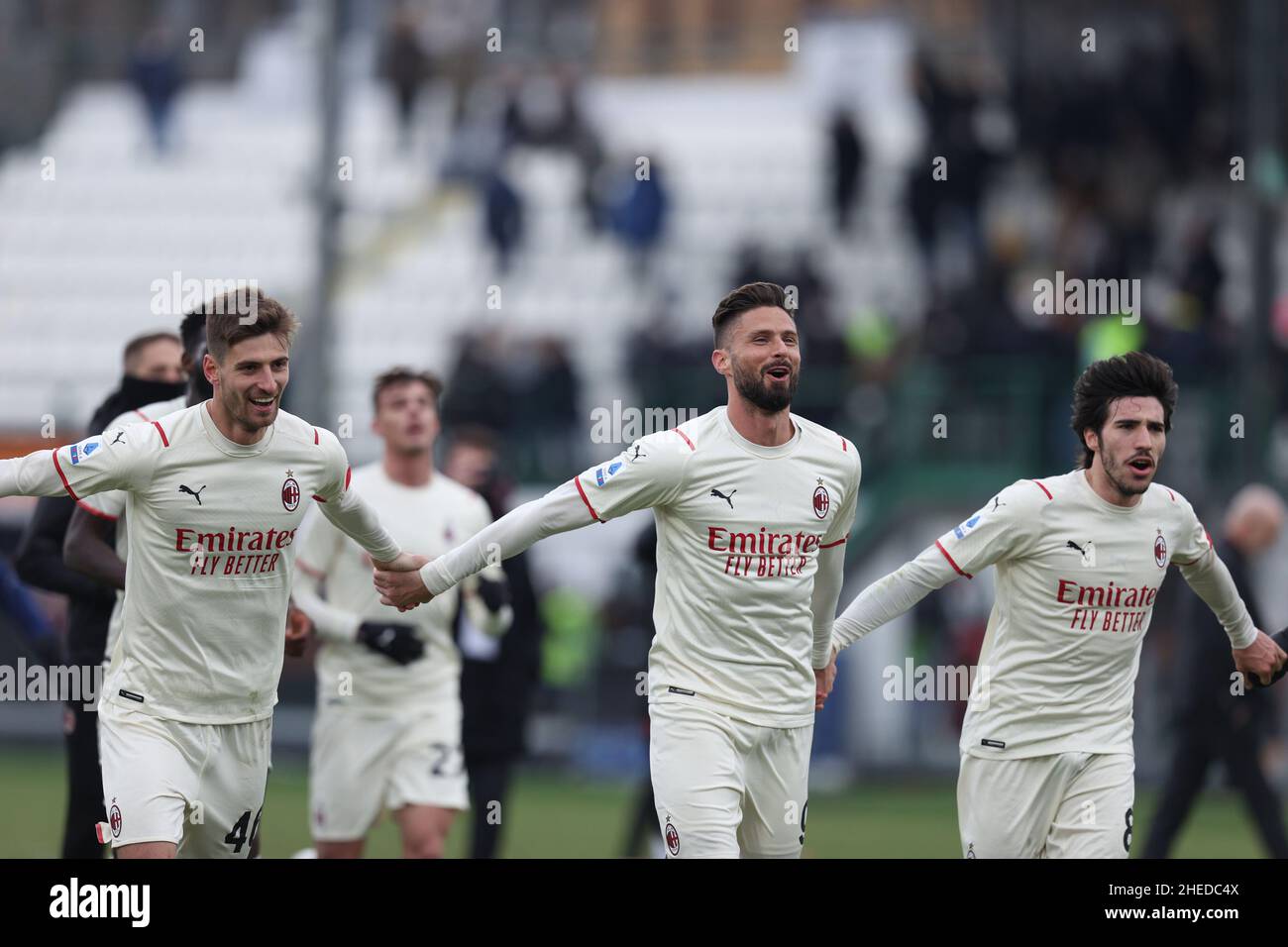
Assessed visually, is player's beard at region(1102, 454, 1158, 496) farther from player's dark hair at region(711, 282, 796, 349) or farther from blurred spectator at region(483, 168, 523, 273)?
blurred spectator at region(483, 168, 523, 273)

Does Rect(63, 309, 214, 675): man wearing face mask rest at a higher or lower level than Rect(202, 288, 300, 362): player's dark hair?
lower

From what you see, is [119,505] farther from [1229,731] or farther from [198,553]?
[1229,731]

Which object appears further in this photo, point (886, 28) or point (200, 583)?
point (886, 28)

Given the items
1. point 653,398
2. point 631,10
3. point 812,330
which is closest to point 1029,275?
point 812,330

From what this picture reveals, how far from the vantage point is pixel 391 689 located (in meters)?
8.95

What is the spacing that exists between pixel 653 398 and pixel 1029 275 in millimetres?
5124

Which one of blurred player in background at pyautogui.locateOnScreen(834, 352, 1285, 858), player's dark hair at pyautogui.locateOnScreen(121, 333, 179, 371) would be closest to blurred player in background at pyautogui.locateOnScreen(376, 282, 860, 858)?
blurred player in background at pyautogui.locateOnScreen(834, 352, 1285, 858)

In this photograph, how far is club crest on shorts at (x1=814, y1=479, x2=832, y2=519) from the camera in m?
7.09

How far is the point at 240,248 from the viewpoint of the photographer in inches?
939

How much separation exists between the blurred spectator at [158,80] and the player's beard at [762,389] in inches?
740

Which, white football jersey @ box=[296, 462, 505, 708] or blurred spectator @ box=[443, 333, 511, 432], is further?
blurred spectator @ box=[443, 333, 511, 432]

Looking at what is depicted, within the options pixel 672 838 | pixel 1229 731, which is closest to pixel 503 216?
pixel 1229 731

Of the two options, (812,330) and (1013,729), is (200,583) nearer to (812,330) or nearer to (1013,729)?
(1013,729)
